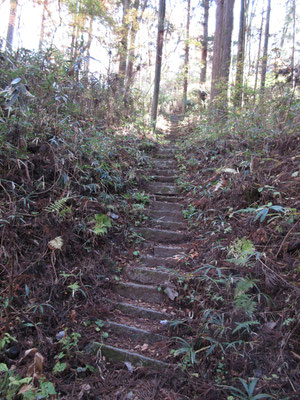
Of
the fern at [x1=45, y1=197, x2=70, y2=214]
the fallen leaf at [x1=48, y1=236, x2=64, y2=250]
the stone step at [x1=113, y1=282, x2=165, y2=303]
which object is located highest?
the fern at [x1=45, y1=197, x2=70, y2=214]

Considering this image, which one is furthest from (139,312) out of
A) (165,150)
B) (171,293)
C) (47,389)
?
(165,150)

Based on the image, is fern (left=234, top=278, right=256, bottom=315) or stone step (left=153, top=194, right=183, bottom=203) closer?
fern (left=234, top=278, right=256, bottom=315)

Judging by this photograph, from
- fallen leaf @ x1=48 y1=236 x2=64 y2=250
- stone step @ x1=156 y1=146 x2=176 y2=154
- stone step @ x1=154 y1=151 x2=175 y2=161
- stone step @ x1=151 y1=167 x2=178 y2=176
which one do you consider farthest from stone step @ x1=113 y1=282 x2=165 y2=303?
stone step @ x1=156 y1=146 x2=176 y2=154

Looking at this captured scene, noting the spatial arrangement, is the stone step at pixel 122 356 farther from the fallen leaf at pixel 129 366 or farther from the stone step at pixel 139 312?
the stone step at pixel 139 312

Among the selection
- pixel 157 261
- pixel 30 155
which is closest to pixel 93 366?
pixel 157 261

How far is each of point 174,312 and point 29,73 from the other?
4.34 m

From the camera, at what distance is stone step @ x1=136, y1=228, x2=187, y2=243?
13.6ft

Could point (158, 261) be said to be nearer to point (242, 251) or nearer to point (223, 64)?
point (242, 251)

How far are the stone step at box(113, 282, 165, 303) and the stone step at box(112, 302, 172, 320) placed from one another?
0.58 ft

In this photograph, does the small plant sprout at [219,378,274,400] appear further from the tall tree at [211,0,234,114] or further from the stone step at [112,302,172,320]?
the tall tree at [211,0,234,114]

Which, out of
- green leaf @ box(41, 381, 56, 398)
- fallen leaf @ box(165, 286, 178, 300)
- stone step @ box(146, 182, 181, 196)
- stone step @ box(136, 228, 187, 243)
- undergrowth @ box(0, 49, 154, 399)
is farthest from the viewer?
stone step @ box(146, 182, 181, 196)

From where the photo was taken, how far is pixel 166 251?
12.8ft

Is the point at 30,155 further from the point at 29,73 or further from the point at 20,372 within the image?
the point at 20,372

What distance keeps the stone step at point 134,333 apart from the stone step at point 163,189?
10.3ft
